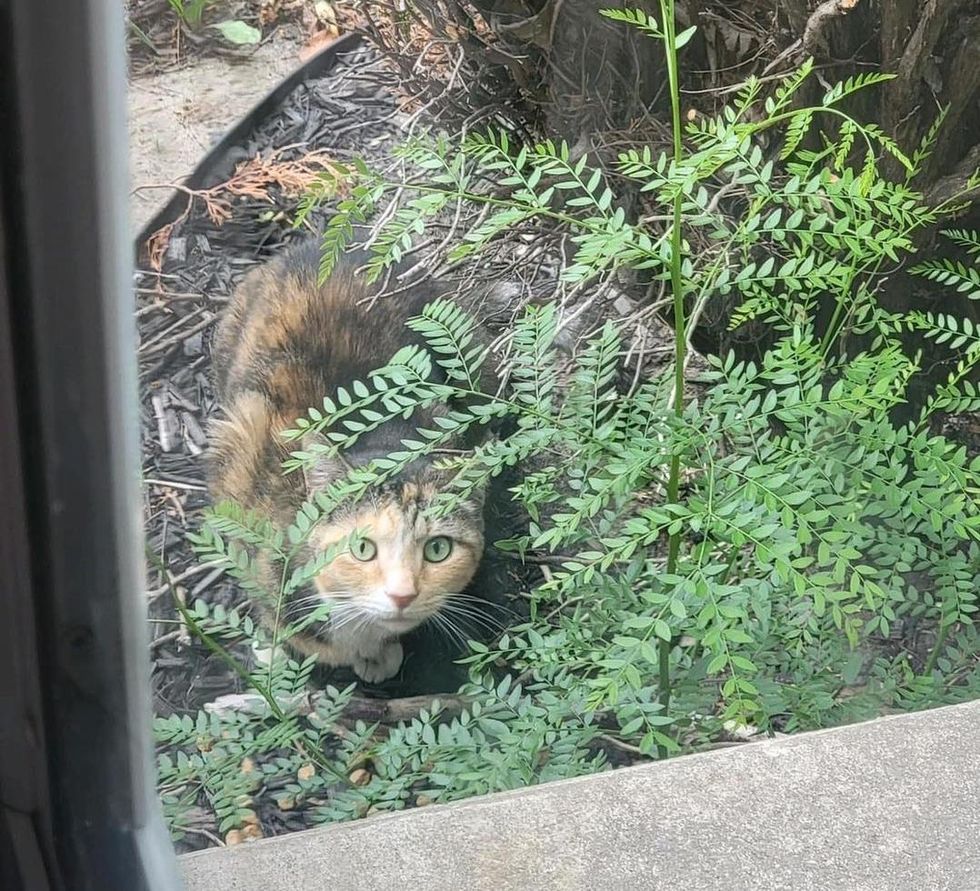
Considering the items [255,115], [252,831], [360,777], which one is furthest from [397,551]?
[255,115]

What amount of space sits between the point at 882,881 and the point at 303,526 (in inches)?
22.4

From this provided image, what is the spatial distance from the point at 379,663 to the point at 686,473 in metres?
0.38

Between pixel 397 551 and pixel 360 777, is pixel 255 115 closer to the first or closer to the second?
pixel 397 551

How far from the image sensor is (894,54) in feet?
3.50

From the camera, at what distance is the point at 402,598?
1.02m

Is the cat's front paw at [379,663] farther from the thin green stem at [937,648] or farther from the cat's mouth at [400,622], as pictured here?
the thin green stem at [937,648]

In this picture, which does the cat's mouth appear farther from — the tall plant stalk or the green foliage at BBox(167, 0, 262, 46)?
the green foliage at BBox(167, 0, 262, 46)

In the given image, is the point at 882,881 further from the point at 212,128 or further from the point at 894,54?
the point at 894,54

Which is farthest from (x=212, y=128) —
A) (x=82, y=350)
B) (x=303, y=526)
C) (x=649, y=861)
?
(x=649, y=861)

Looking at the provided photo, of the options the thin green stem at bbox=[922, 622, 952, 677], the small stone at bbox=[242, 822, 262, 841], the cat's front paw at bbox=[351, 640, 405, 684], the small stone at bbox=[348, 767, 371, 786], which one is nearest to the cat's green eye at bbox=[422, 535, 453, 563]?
the cat's front paw at bbox=[351, 640, 405, 684]

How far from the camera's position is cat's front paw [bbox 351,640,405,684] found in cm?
99

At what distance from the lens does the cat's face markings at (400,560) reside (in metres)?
0.97

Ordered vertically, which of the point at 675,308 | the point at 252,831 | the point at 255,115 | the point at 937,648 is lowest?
the point at 937,648

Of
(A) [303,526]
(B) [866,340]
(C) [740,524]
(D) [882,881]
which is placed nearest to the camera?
(D) [882,881]
